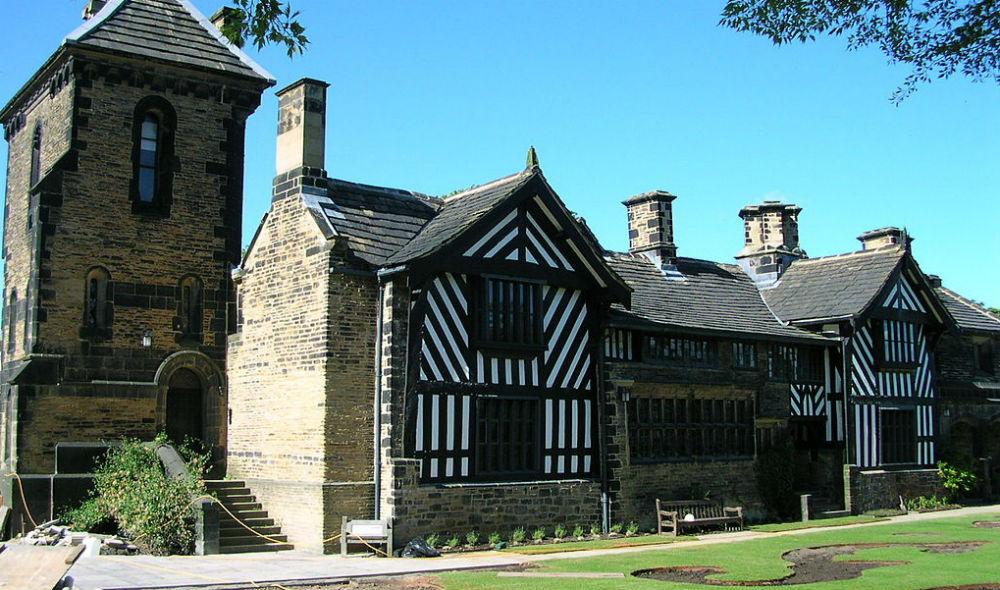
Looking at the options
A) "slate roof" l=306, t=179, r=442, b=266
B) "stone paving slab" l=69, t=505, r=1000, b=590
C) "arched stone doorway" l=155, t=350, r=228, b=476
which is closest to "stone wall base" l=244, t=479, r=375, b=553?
"stone paving slab" l=69, t=505, r=1000, b=590

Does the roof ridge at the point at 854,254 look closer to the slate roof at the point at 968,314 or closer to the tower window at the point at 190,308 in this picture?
the slate roof at the point at 968,314

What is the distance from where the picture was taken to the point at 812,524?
895 inches

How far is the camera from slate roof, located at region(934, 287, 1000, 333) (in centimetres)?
3092

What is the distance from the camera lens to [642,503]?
71.0ft

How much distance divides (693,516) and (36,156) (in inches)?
646

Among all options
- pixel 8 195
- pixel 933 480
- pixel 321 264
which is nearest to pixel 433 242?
pixel 321 264

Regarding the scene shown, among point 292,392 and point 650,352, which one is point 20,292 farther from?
point 650,352

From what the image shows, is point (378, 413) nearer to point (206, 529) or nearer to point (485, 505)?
point (485, 505)

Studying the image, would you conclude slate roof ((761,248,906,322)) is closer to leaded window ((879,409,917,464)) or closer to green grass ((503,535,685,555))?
leaded window ((879,409,917,464))

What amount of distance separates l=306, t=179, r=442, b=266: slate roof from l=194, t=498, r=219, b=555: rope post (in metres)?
5.01

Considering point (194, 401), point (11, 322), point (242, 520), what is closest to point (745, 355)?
point (242, 520)

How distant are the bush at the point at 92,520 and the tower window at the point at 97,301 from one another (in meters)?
3.79

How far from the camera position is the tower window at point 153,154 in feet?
72.3

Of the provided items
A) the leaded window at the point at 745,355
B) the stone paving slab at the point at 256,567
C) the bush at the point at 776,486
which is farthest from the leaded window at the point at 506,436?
the bush at the point at 776,486
